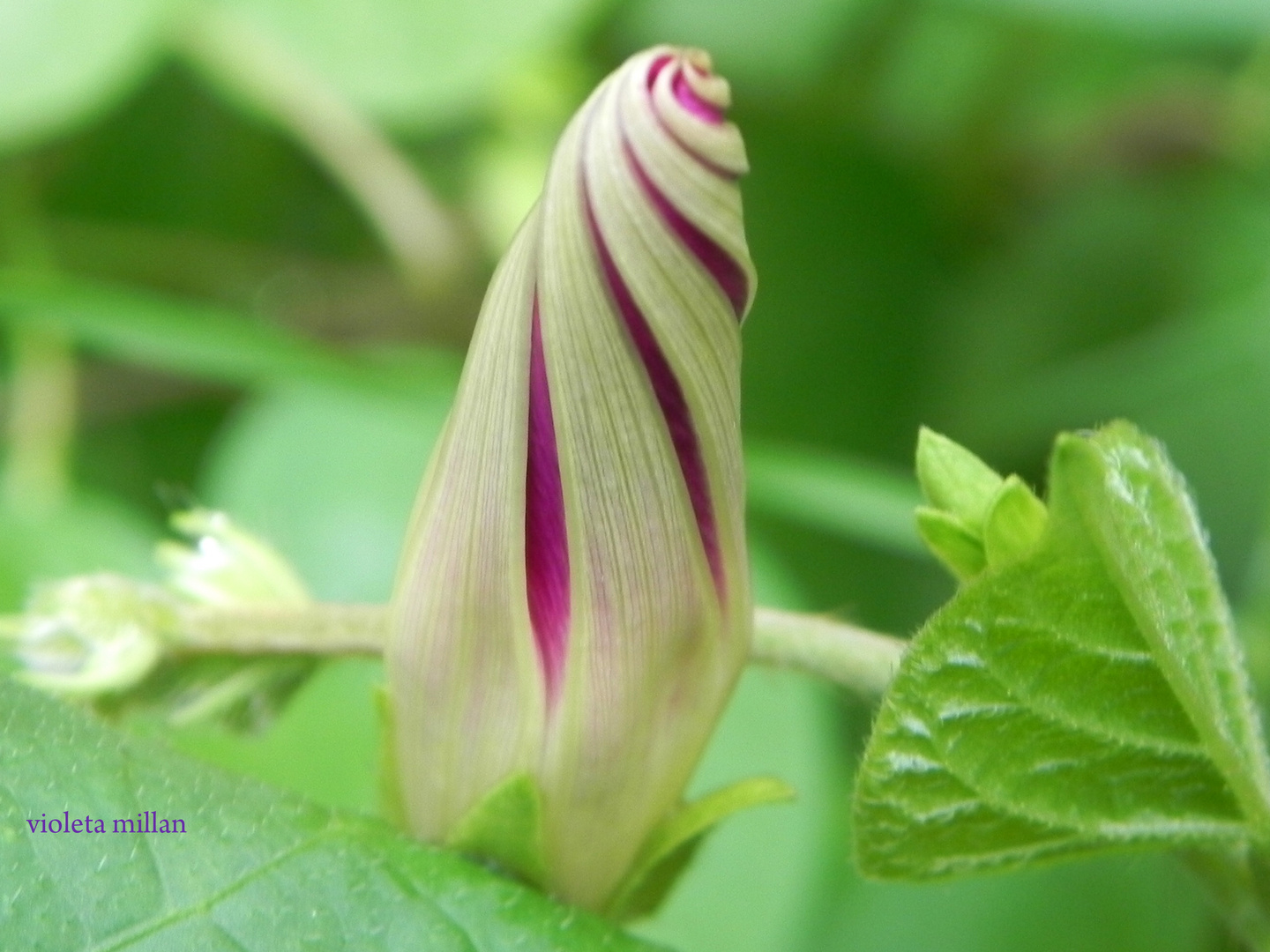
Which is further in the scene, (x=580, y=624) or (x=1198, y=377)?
(x=1198, y=377)

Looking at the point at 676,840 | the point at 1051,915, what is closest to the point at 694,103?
the point at 676,840

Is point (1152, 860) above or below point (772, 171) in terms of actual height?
below

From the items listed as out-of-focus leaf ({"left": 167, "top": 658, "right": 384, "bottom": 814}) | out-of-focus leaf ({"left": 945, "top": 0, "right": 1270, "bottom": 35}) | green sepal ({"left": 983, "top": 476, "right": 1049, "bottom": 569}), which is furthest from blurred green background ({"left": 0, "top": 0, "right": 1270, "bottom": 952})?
green sepal ({"left": 983, "top": 476, "right": 1049, "bottom": 569})

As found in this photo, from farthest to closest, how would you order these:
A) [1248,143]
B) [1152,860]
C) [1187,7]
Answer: [1248,143]
[1187,7]
[1152,860]

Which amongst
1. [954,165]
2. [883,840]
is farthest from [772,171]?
[883,840]

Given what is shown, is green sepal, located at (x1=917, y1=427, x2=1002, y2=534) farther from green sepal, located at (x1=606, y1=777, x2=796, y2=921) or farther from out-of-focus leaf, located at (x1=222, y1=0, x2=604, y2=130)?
out-of-focus leaf, located at (x1=222, y1=0, x2=604, y2=130)

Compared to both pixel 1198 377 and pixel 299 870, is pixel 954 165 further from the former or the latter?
pixel 299 870

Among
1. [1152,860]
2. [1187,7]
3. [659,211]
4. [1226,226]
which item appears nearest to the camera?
[659,211]
